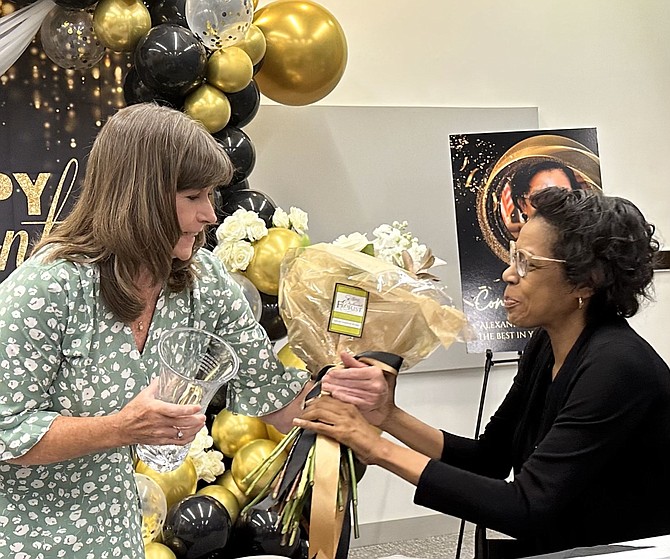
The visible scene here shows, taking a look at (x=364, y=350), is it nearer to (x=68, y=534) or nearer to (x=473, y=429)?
(x=68, y=534)

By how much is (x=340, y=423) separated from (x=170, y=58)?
1802 mm

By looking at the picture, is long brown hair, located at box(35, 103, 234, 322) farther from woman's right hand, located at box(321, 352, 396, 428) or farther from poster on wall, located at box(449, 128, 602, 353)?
poster on wall, located at box(449, 128, 602, 353)

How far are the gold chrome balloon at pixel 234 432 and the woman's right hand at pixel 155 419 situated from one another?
1841 mm

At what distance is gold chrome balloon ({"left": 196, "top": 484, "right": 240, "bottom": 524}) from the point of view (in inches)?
128

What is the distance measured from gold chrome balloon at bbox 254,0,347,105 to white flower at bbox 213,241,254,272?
770 millimetres

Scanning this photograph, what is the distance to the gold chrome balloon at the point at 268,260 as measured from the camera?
3.28 metres

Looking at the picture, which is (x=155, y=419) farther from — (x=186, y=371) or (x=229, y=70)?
(x=229, y=70)

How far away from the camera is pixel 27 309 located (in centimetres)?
150

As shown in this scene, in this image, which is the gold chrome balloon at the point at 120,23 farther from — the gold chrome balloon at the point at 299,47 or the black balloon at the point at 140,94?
the gold chrome balloon at the point at 299,47

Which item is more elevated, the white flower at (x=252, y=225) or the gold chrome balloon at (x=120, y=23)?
the gold chrome balloon at (x=120, y=23)

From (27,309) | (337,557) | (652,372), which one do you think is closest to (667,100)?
(652,372)

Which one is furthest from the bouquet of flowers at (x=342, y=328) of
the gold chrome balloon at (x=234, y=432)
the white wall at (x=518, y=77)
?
the white wall at (x=518, y=77)

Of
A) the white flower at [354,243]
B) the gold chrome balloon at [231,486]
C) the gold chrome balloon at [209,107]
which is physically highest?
the gold chrome balloon at [209,107]

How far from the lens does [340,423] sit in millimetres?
1835
